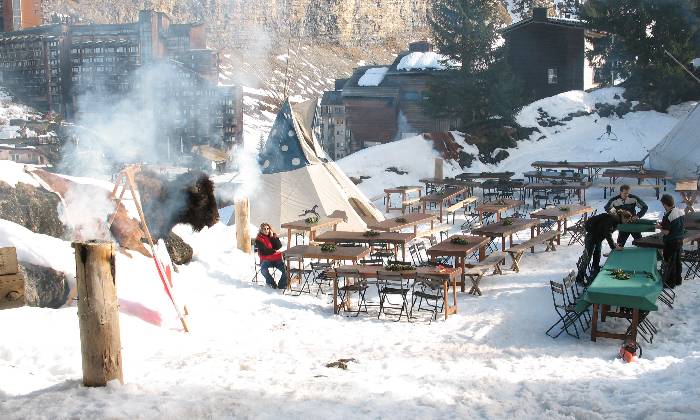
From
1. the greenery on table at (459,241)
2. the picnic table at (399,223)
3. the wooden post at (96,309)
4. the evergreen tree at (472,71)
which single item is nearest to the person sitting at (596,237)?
the greenery on table at (459,241)

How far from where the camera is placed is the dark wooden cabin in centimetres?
3956

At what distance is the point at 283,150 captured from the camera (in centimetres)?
2008

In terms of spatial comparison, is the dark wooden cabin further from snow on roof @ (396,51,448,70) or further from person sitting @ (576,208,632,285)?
person sitting @ (576,208,632,285)

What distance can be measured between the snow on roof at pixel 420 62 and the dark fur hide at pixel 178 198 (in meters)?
30.5

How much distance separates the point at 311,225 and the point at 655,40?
23.3 meters

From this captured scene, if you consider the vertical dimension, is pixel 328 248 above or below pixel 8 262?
below

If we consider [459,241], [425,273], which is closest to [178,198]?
[425,273]

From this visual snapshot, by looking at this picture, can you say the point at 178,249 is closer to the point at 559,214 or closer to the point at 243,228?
the point at 243,228

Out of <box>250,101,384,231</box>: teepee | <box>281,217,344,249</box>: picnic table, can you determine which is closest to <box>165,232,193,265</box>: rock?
<box>281,217,344,249</box>: picnic table

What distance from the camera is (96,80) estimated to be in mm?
30219

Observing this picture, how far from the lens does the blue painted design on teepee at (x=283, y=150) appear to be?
65.2 feet

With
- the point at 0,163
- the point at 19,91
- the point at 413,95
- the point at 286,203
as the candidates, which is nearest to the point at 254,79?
the point at 413,95

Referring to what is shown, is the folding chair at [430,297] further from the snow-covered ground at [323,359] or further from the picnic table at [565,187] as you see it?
the picnic table at [565,187]

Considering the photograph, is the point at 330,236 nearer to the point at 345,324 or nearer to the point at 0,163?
the point at 345,324
